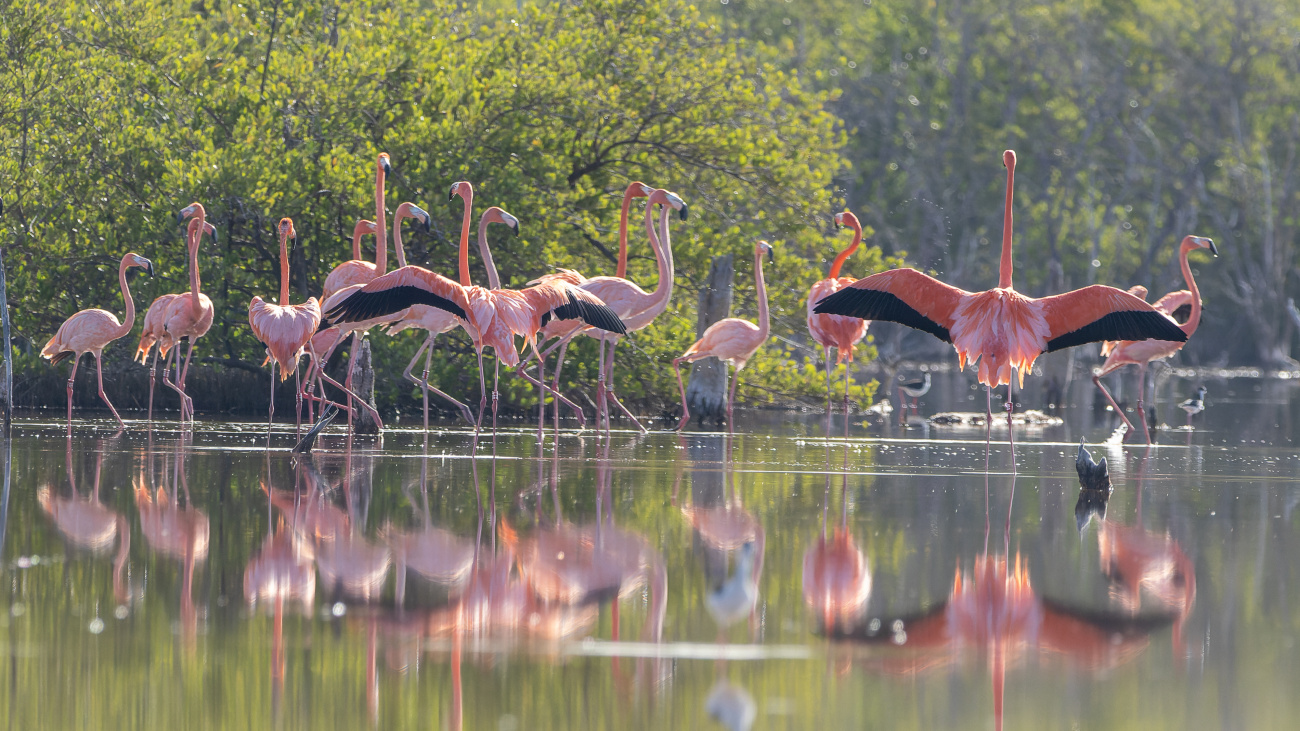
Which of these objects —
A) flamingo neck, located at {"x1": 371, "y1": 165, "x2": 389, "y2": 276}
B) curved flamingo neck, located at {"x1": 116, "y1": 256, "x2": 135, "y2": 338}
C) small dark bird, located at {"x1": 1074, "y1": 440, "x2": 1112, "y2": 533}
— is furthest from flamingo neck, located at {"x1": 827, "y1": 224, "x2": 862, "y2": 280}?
curved flamingo neck, located at {"x1": 116, "y1": 256, "x2": 135, "y2": 338}

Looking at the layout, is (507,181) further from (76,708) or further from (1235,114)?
(1235,114)

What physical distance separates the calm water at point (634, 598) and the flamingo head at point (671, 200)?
301 centimetres

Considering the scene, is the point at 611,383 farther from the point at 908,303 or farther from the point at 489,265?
the point at 908,303

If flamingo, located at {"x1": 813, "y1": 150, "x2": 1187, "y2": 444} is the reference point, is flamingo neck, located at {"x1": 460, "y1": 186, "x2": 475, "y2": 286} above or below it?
above

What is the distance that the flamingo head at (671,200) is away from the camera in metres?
11.5

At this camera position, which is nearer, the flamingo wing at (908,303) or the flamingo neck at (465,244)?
the flamingo wing at (908,303)

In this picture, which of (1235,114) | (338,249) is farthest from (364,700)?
(1235,114)

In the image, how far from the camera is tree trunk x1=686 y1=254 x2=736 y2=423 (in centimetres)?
1488

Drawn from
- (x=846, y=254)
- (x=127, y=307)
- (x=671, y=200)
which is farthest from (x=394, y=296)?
(x=846, y=254)

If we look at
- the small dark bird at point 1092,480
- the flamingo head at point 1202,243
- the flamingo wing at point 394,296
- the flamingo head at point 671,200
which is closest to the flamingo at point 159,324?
the flamingo wing at point 394,296

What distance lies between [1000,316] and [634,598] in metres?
5.31

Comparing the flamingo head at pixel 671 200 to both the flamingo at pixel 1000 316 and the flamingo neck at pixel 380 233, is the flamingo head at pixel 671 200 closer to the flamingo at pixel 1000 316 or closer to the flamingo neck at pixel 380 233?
the flamingo at pixel 1000 316

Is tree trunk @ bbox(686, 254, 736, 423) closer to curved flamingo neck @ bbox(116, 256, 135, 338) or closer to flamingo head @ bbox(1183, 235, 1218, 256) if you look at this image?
flamingo head @ bbox(1183, 235, 1218, 256)

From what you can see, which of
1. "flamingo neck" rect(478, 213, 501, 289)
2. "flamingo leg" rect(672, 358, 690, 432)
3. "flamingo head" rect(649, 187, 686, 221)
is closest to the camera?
"flamingo head" rect(649, 187, 686, 221)
